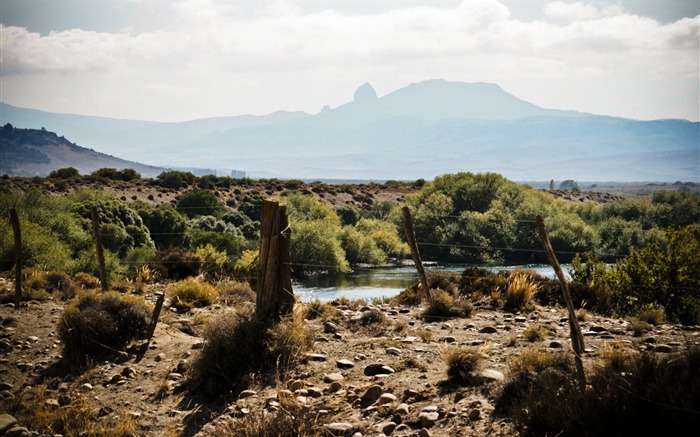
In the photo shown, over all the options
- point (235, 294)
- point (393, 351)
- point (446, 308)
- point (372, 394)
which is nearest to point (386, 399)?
point (372, 394)

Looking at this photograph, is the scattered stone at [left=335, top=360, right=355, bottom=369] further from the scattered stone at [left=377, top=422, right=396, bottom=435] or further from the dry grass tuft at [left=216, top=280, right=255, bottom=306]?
the dry grass tuft at [left=216, top=280, right=255, bottom=306]

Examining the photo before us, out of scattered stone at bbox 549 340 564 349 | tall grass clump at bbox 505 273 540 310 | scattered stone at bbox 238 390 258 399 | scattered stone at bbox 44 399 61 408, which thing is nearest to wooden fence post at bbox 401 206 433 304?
tall grass clump at bbox 505 273 540 310

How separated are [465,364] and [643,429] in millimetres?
2860

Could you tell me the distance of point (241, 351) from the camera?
10422 millimetres

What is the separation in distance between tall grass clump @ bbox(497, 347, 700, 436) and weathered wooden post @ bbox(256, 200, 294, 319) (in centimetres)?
493

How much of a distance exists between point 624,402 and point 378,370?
13.2 feet

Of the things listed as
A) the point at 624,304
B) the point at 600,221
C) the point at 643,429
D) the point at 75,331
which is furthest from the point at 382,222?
the point at 643,429

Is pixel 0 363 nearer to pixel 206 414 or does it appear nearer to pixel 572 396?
pixel 206 414

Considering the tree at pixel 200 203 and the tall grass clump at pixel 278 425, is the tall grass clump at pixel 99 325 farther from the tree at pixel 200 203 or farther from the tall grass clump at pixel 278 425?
the tree at pixel 200 203

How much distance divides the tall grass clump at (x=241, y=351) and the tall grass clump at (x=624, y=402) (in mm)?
4147

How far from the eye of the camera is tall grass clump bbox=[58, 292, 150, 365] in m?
11.5

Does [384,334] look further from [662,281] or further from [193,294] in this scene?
[662,281]

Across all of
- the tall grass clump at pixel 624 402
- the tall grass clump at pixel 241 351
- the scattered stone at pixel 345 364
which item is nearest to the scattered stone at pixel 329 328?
the tall grass clump at pixel 241 351

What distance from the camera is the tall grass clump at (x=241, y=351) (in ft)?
33.1
